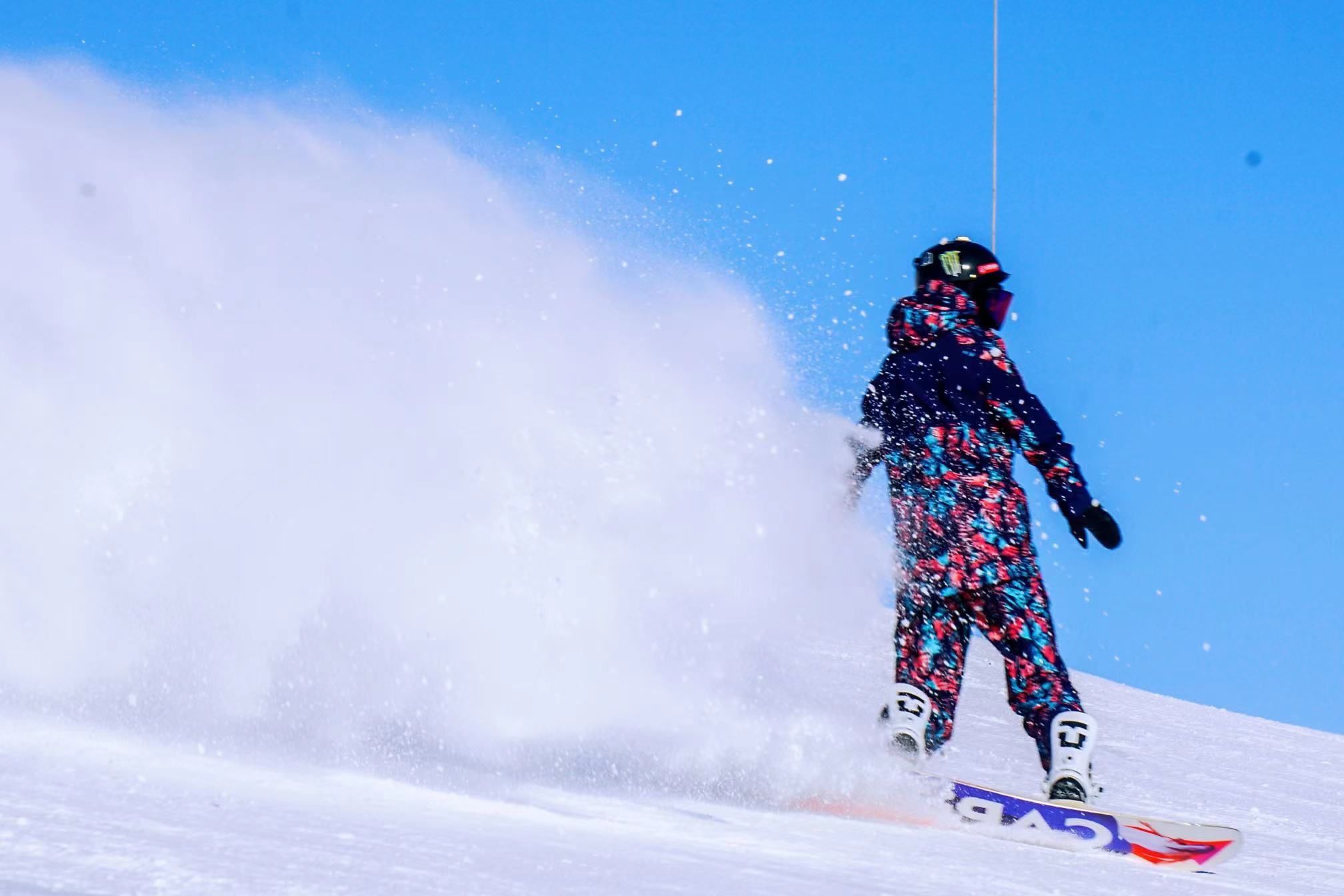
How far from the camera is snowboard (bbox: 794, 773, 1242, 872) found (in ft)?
12.5

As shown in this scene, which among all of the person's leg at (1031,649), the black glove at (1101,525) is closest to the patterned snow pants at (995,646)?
the person's leg at (1031,649)

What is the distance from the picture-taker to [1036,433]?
4.31 meters

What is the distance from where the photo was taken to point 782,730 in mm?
4711

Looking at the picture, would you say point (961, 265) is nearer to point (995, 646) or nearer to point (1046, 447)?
point (1046, 447)

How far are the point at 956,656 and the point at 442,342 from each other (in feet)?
9.00

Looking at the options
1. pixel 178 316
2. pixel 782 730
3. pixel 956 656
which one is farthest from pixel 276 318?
pixel 956 656

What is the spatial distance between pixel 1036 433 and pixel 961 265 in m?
0.67

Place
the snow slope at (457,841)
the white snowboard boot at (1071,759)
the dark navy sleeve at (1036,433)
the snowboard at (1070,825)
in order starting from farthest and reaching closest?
the dark navy sleeve at (1036,433)
the white snowboard boot at (1071,759)
the snowboard at (1070,825)
the snow slope at (457,841)

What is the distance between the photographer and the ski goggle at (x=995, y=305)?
15.1 feet

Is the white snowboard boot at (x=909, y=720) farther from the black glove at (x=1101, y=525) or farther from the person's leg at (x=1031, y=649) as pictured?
the black glove at (x=1101, y=525)

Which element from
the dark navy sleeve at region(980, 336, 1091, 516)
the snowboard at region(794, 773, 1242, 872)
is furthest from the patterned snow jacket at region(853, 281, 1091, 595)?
the snowboard at region(794, 773, 1242, 872)

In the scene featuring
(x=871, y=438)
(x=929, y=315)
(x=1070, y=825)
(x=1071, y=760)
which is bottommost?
(x=1070, y=825)

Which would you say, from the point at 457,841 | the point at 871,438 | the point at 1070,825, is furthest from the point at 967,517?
the point at 457,841

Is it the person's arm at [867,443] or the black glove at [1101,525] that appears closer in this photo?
the black glove at [1101,525]
